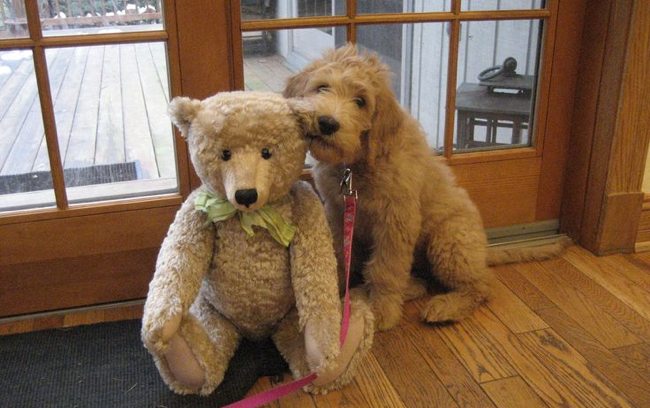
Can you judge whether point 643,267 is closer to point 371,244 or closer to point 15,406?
point 371,244

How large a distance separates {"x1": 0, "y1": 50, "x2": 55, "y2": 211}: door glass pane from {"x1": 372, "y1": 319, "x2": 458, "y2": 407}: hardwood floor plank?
1000mm

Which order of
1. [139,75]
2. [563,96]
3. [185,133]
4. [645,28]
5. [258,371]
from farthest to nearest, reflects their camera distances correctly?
1. [563,96]
2. [645,28]
3. [139,75]
4. [258,371]
5. [185,133]

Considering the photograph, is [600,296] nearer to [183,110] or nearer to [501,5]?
[501,5]

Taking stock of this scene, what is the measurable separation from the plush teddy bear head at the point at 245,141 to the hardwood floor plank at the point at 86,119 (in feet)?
1.43

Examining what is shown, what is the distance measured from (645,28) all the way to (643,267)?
767 millimetres

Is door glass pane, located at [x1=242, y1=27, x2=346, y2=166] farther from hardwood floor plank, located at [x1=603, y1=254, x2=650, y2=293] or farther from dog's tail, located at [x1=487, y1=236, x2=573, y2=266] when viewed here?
hardwood floor plank, located at [x1=603, y1=254, x2=650, y2=293]

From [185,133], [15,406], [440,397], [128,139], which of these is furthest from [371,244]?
[15,406]

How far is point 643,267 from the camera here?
7.09ft

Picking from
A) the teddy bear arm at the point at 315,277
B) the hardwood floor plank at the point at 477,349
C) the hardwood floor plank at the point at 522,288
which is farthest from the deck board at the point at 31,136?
the hardwood floor plank at the point at 522,288

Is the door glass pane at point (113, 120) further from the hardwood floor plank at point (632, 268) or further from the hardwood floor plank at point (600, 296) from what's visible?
the hardwood floor plank at point (632, 268)

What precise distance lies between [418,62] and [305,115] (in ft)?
2.28

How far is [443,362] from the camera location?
169cm

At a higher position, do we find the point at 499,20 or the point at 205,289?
the point at 499,20

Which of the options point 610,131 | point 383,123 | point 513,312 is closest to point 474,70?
point 610,131
